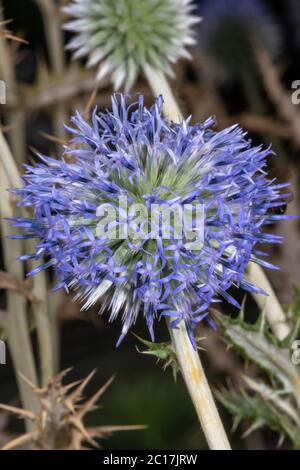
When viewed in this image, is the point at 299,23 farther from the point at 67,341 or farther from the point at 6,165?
the point at 6,165

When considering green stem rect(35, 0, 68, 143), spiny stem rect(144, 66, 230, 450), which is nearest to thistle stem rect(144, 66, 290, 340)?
spiny stem rect(144, 66, 230, 450)

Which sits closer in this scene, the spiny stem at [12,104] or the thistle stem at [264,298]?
the thistle stem at [264,298]

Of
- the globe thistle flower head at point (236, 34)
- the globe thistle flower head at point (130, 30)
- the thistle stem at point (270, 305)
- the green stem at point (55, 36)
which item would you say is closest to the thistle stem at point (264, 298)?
the thistle stem at point (270, 305)

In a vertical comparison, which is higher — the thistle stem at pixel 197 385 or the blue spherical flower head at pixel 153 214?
the blue spherical flower head at pixel 153 214

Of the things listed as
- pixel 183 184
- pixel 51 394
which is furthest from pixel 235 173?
pixel 51 394

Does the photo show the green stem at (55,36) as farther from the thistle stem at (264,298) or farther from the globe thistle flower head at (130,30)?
the thistle stem at (264,298)

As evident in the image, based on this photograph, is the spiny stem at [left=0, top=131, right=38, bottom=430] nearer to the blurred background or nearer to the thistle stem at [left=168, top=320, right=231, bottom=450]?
the blurred background

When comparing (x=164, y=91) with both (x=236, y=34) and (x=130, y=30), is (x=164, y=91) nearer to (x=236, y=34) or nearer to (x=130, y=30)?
(x=130, y=30)

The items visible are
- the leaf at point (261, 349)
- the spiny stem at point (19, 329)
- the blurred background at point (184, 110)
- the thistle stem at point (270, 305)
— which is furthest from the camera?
the blurred background at point (184, 110)
